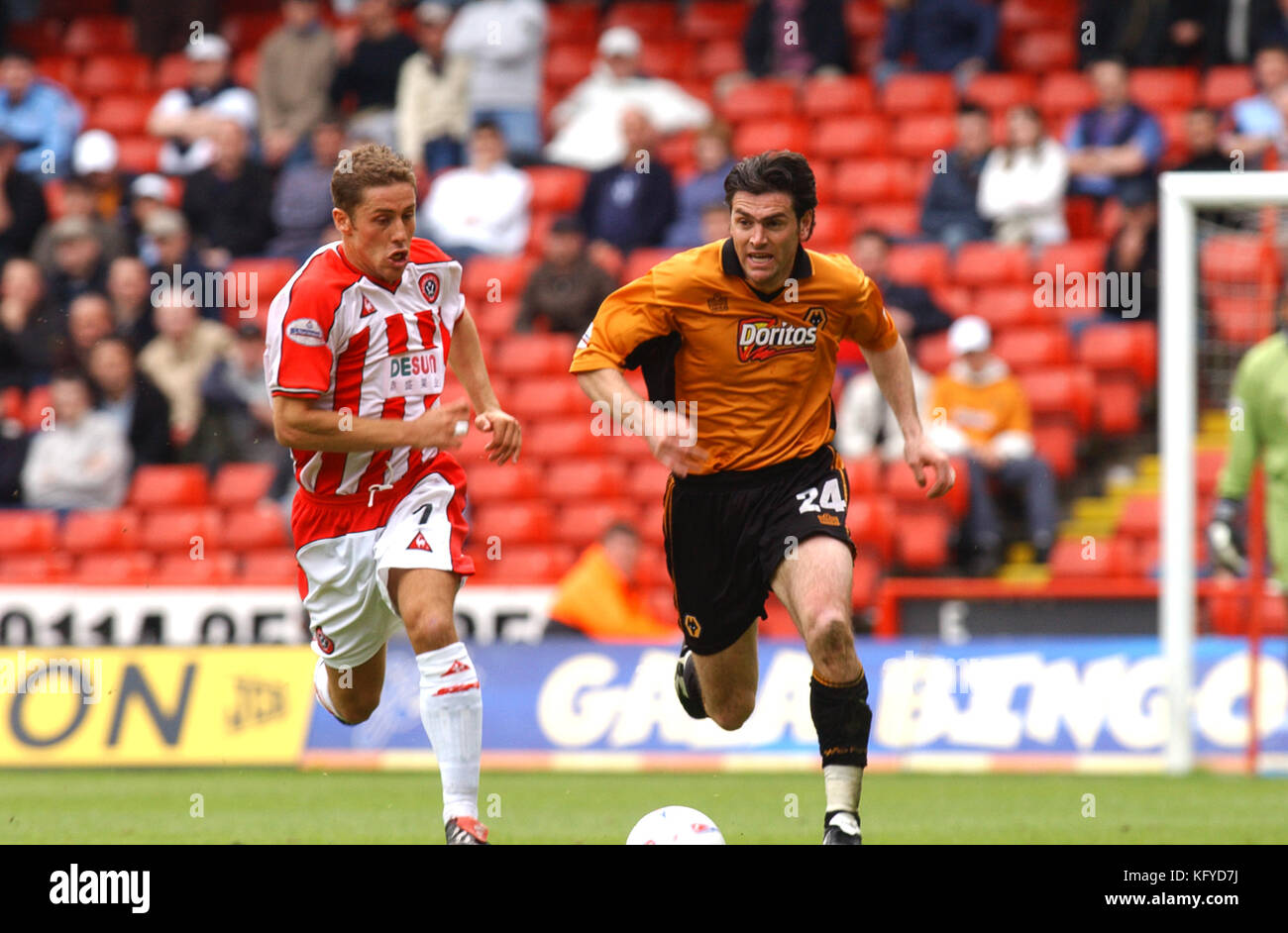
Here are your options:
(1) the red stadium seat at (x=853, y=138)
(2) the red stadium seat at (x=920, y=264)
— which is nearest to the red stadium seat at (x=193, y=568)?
(2) the red stadium seat at (x=920, y=264)

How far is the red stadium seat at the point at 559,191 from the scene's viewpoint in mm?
17484

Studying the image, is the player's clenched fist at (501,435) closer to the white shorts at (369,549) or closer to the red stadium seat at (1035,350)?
the white shorts at (369,549)

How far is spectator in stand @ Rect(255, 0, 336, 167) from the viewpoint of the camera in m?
17.9

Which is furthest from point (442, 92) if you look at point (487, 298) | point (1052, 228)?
point (1052, 228)

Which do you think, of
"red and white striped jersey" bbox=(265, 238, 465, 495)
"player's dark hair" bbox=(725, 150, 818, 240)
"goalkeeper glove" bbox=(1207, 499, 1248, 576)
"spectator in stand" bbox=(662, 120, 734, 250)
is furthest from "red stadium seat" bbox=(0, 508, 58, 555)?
"player's dark hair" bbox=(725, 150, 818, 240)

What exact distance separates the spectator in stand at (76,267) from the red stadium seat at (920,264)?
6434mm

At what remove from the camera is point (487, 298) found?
53.1ft

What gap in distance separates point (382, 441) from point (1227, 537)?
6.46 metres

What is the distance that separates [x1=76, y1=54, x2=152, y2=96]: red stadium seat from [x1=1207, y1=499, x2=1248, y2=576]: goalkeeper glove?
1252 cm

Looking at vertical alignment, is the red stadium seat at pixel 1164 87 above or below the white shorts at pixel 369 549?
above

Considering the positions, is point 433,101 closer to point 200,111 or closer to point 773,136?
point 200,111

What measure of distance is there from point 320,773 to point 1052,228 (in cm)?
700
